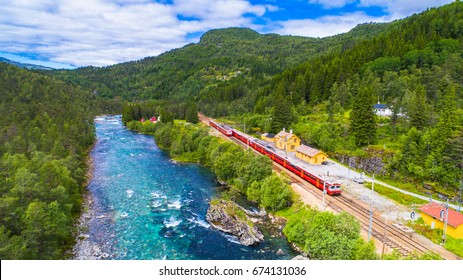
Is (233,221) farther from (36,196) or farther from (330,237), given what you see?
Answer: (36,196)

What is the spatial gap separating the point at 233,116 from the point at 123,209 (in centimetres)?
7641

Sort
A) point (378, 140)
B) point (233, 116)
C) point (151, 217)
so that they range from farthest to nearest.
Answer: point (233, 116), point (378, 140), point (151, 217)

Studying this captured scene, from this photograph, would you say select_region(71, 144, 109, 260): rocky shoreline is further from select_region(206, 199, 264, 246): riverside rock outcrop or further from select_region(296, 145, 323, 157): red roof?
select_region(296, 145, 323, 157): red roof

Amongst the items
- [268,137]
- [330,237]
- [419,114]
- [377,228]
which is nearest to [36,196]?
[330,237]

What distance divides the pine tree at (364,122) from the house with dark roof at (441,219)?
80.3ft

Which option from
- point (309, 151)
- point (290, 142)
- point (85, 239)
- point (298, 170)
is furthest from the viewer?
point (290, 142)

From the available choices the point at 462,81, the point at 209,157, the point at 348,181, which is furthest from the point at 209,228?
the point at 462,81

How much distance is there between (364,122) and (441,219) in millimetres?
28408

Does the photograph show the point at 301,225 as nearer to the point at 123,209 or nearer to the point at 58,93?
the point at 123,209

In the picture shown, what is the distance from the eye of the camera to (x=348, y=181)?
1774 inches

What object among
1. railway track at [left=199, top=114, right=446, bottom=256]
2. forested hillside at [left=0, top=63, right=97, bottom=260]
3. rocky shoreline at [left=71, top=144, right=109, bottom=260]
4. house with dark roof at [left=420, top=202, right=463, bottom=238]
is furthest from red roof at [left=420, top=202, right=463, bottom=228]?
forested hillside at [left=0, top=63, right=97, bottom=260]

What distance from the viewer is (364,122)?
55.7m

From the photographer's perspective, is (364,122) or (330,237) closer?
(330,237)

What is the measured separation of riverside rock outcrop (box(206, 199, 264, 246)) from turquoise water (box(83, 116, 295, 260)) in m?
0.74
